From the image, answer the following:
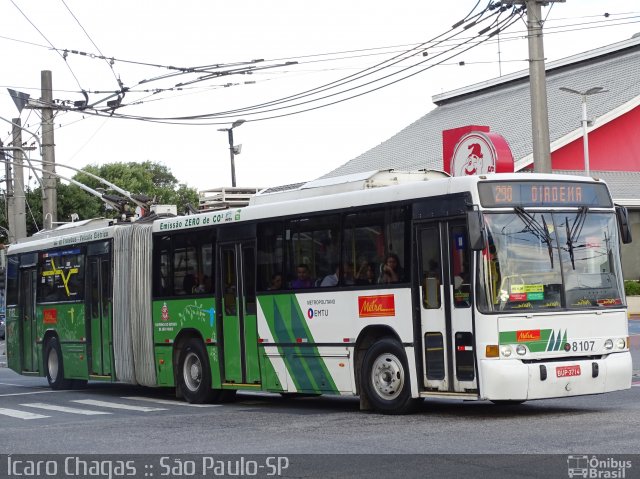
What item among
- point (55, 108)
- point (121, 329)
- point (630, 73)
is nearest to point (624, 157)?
point (630, 73)

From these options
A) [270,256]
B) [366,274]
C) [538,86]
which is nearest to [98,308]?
[270,256]

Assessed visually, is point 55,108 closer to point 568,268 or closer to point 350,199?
point 350,199

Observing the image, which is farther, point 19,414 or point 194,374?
point 194,374

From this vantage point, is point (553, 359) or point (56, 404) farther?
point (56, 404)

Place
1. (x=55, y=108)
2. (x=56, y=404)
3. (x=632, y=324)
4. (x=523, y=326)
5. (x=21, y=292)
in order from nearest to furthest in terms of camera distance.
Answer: (x=523, y=326) < (x=56, y=404) < (x=21, y=292) < (x=55, y=108) < (x=632, y=324)

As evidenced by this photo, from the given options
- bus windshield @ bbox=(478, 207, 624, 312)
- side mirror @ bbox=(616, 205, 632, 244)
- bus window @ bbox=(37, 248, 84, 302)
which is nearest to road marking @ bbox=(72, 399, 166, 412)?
bus window @ bbox=(37, 248, 84, 302)

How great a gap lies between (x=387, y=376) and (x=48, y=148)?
725 inches

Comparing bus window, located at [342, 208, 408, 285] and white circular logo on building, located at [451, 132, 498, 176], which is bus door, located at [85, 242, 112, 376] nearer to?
bus window, located at [342, 208, 408, 285]

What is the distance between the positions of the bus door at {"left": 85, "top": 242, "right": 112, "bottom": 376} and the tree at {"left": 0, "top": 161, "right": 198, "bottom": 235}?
41.0 m

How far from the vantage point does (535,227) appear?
567 inches

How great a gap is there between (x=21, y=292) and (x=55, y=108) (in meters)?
5.10

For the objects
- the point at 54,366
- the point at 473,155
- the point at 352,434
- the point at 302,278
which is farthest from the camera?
the point at 473,155

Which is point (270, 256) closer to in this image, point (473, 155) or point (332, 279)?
point (332, 279)

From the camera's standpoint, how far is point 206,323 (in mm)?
18531
